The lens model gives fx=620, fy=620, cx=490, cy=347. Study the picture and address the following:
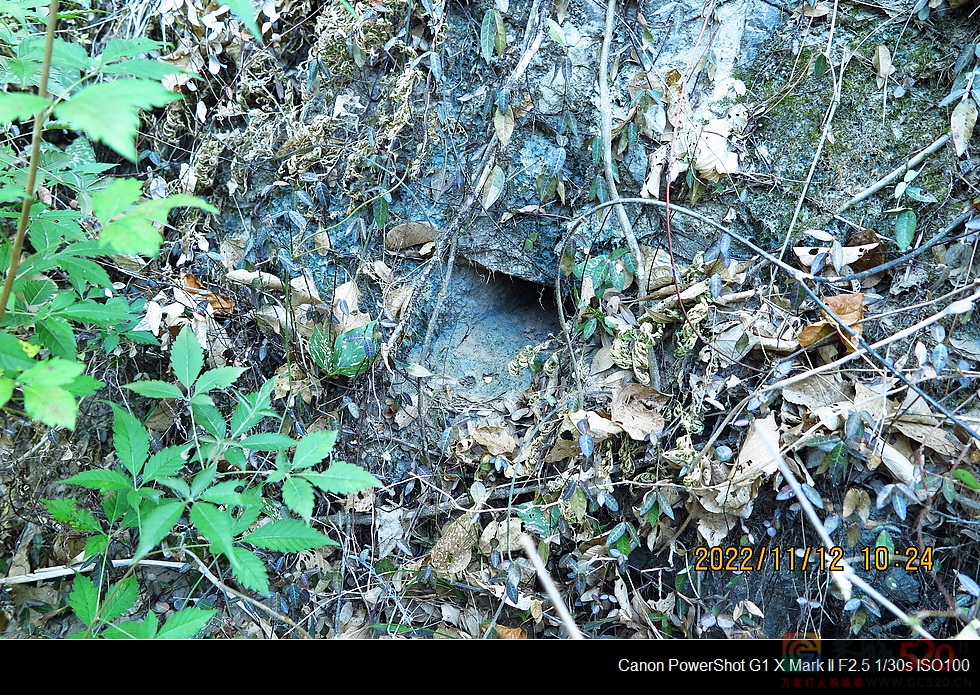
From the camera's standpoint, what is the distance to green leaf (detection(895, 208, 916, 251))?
6.57 ft


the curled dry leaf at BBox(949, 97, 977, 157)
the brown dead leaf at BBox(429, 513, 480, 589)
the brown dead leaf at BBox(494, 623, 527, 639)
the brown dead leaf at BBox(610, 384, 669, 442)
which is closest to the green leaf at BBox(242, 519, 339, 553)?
the brown dead leaf at BBox(429, 513, 480, 589)

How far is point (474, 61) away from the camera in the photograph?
2.39 m

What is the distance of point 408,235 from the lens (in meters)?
2.40

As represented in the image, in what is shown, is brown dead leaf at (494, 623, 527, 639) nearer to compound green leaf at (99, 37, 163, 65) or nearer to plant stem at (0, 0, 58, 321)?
plant stem at (0, 0, 58, 321)

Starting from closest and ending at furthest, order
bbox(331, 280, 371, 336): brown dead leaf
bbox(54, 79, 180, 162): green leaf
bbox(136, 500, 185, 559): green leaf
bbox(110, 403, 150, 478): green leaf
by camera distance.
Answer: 1. bbox(54, 79, 180, 162): green leaf
2. bbox(136, 500, 185, 559): green leaf
3. bbox(110, 403, 150, 478): green leaf
4. bbox(331, 280, 371, 336): brown dead leaf

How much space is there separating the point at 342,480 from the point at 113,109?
2.85 ft

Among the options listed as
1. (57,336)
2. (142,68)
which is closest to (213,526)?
(57,336)

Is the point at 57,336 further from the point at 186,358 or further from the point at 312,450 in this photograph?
the point at 312,450

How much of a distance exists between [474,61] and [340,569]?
6.42 feet

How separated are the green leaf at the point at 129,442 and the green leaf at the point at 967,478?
7.41ft

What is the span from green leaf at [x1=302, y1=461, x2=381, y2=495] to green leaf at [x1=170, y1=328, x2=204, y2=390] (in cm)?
52
